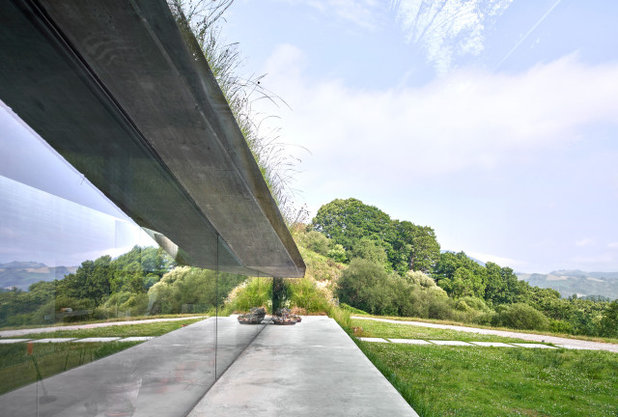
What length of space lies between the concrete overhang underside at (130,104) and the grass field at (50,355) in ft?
1.98

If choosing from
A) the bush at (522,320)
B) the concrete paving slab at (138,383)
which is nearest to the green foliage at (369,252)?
the bush at (522,320)

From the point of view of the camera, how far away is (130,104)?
190 centimetres

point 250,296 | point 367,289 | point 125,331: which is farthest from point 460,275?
point 125,331

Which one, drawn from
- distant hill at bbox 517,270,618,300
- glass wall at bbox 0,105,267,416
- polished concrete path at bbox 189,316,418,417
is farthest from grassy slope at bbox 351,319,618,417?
distant hill at bbox 517,270,618,300

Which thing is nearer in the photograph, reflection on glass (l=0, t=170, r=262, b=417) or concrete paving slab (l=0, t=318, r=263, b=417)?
reflection on glass (l=0, t=170, r=262, b=417)

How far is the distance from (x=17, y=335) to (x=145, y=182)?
1.18 metres

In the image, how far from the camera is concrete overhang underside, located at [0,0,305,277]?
1.36m

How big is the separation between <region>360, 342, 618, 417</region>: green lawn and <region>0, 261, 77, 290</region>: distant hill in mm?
3132

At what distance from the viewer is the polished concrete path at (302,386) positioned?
3098 millimetres

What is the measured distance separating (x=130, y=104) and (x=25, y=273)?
975 millimetres

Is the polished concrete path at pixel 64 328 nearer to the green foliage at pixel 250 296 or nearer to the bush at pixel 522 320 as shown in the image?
the green foliage at pixel 250 296

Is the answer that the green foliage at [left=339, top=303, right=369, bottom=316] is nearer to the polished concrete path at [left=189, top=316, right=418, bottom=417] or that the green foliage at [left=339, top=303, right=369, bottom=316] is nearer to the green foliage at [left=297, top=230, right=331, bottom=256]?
the green foliage at [left=297, top=230, right=331, bottom=256]

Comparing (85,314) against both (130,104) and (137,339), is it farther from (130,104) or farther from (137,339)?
(130,104)

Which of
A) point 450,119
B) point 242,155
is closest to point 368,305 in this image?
point 242,155
